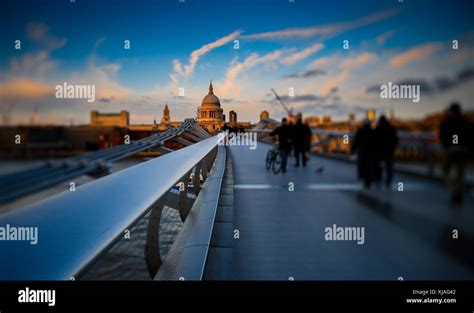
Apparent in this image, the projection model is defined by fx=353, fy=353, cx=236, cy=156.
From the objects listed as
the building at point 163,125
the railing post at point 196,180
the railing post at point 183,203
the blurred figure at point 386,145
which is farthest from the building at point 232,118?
the railing post at point 196,180

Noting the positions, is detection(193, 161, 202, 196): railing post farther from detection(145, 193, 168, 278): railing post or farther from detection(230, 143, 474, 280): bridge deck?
detection(145, 193, 168, 278): railing post

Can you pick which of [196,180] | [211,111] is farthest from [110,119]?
[196,180]

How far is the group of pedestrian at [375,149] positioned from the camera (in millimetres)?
1371

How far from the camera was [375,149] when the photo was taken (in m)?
1.42

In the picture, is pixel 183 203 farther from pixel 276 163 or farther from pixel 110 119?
pixel 276 163

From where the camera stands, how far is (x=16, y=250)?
856 mm

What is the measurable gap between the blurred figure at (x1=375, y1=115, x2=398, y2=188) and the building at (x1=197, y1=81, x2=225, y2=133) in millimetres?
721

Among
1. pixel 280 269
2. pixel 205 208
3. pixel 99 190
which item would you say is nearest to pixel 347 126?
pixel 280 269

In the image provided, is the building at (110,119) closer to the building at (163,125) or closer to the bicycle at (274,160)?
the building at (163,125)

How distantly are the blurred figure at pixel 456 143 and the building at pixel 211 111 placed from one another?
95 cm

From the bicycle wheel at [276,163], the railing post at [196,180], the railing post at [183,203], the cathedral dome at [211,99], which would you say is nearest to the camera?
the cathedral dome at [211,99]

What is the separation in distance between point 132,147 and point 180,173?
1.13 feet
